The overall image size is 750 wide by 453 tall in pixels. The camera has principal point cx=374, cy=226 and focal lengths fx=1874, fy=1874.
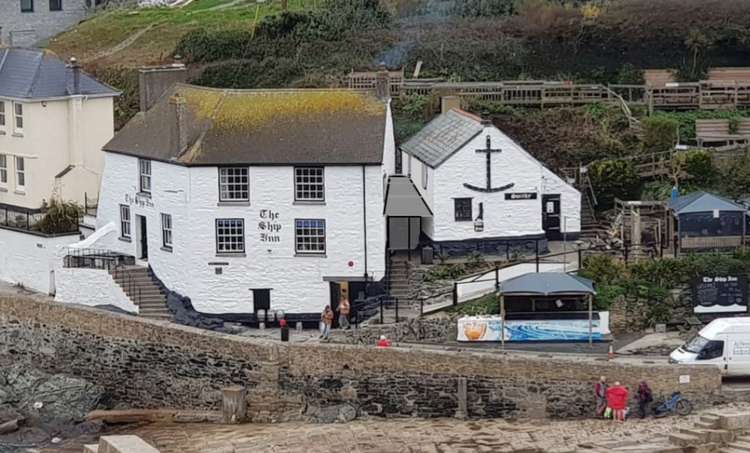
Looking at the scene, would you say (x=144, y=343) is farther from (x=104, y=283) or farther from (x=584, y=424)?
(x=584, y=424)

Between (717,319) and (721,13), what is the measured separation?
67.1ft

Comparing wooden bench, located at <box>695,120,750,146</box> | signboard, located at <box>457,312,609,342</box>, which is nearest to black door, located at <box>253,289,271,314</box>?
signboard, located at <box>457,312,609,342</box>

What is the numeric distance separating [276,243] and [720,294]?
1059 cm

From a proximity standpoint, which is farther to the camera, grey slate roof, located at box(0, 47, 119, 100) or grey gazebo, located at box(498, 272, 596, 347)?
grey slate roof, located at box(0, 47, 119, 100)

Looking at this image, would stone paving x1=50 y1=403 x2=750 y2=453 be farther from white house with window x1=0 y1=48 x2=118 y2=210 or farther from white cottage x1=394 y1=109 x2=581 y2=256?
white house with window x1=0 y1=48 x2=118 y2=210

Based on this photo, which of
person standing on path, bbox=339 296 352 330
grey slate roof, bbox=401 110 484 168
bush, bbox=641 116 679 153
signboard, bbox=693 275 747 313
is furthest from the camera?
bush, bbox=641 116 679 153

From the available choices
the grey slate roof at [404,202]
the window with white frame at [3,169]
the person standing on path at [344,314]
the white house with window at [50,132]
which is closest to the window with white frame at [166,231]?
the person standing on path at [344,314]

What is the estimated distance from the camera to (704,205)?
44688mm

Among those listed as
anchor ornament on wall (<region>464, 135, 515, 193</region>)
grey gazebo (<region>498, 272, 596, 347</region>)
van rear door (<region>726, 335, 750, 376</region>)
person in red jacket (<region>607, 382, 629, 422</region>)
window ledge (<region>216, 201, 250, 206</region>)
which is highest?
anchor ornament on wall (<region>464, 135, 515, 193</region>)

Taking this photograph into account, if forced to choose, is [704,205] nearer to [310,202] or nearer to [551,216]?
[551,216]

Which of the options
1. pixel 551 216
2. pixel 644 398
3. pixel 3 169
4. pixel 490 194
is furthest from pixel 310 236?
pixel 3 169

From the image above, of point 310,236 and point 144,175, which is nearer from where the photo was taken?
point 310,236

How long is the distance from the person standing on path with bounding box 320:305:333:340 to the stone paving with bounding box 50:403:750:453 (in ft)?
10.1

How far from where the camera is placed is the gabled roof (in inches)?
1756
